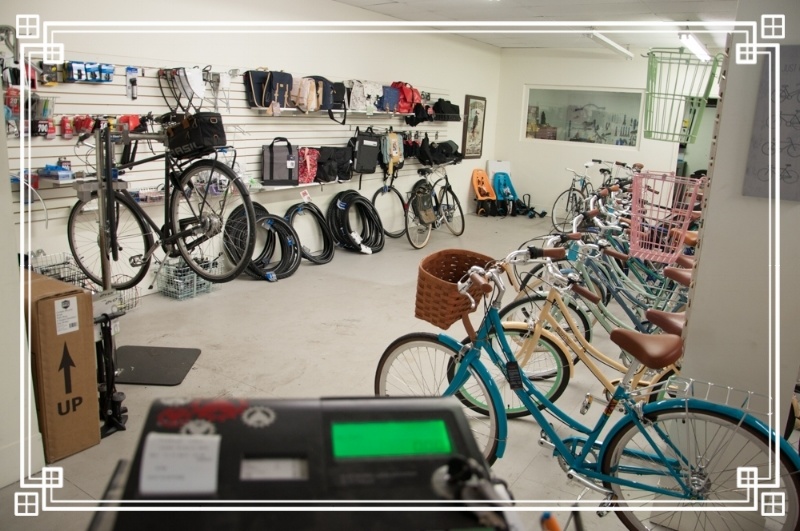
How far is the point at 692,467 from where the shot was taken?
2137 mm

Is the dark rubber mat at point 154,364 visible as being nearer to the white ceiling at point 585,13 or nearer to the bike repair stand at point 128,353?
the bike repair stand at point 128,353

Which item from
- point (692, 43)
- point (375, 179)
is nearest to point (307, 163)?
point (375, 179)

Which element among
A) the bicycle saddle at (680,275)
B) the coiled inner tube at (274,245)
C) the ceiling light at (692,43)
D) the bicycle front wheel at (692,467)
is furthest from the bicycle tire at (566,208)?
the bicycle front wheel at (692,467)

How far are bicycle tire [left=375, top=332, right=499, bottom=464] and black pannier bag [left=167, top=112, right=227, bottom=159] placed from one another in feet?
5.85

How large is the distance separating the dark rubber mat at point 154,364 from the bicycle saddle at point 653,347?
2501 mm

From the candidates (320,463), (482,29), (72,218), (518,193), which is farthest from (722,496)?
(518,193)

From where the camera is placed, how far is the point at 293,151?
5820 mm

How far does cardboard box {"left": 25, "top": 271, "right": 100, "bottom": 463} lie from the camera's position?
2494 mm

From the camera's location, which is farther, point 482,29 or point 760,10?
point 482,29

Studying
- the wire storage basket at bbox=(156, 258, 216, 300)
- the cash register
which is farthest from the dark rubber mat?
the cash register

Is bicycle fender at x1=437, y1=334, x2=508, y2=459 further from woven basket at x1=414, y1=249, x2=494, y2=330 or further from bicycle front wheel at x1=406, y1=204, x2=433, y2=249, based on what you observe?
bicycle front wheel at x1=406, y1=204, x2=433, y2=249

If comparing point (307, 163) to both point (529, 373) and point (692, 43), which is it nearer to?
point (529, 373)

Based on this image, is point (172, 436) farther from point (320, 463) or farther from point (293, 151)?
point (293, 151)

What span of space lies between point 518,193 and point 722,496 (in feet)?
27.5
